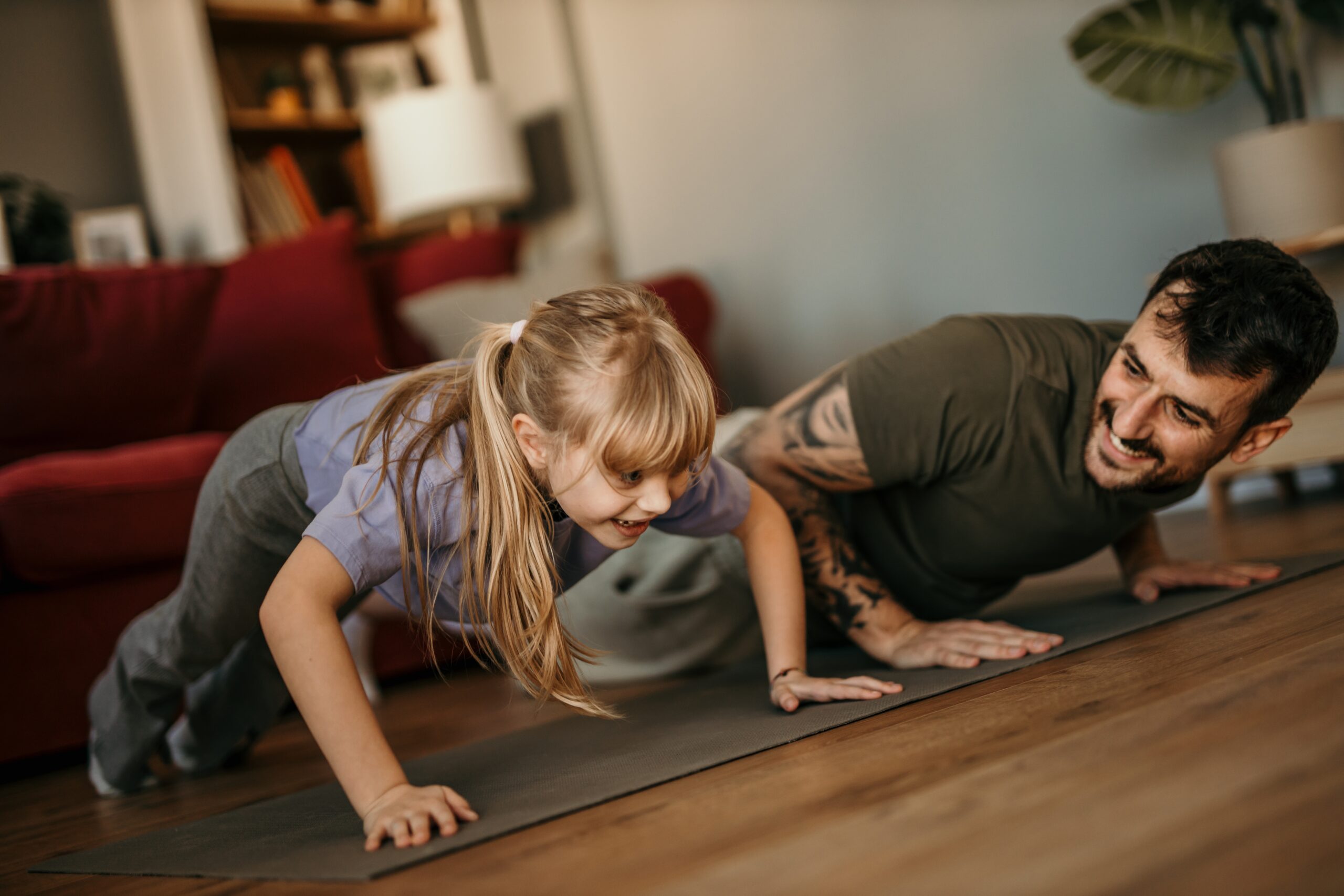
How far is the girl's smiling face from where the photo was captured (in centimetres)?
108

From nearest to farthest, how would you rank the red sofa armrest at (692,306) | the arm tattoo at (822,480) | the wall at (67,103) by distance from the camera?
the arm tattoo at (822,480) < the red sofa armrest at (692,306) < the wall at (67,103)

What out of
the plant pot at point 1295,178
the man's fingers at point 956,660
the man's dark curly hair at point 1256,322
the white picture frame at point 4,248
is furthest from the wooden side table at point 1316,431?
the white picture frame at point 4,248

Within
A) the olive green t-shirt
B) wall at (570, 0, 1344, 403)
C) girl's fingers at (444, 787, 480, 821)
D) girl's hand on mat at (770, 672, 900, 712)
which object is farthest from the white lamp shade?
girl's fingers at (444, 787, 480, 821)

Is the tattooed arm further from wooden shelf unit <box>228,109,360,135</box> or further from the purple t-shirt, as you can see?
wooden shelf unit <box>228,109,360,135</box>

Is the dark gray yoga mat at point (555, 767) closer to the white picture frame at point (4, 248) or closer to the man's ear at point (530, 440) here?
the man's ear at point (530, 440)

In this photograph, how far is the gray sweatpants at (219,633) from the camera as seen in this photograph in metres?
1.33

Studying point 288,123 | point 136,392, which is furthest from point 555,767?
point 288,123

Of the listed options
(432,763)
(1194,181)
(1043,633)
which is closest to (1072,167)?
(1194,181)

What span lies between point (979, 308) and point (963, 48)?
69 cm

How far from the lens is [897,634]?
143cm

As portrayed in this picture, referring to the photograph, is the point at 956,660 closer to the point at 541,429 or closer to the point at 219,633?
the point at 541,429

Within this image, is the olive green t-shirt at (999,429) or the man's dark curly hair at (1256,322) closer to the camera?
the man's dark curly hair at (1256,322)

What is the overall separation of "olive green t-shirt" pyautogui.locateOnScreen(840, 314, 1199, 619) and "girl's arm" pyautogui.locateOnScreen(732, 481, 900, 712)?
16 cm

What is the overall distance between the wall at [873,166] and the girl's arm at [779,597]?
5.83 ft
